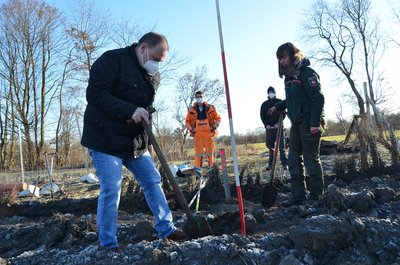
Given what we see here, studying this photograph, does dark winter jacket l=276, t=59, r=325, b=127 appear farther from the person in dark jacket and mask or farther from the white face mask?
the white face mask

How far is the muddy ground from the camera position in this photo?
267 centimetres

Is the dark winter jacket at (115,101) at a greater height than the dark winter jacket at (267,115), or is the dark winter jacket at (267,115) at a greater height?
the dark winter jacket at (267,115)

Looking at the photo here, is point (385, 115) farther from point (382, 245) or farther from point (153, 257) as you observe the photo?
point (153, 257)

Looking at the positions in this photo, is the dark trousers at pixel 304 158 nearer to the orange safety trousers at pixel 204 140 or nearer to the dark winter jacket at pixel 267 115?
the orange safety trousers at pixel 204 140

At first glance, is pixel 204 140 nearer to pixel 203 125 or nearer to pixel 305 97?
pixel 203 125

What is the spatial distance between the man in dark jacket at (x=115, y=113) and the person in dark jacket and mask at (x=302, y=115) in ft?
6.75

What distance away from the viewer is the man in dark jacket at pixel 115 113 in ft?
9.76

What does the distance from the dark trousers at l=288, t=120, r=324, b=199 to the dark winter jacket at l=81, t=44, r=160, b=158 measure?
7.80 feet

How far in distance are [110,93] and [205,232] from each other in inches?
56.1

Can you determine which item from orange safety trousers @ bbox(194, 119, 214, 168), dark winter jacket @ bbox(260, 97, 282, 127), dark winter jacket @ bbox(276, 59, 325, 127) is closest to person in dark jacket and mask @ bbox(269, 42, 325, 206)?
dark winter jacket @ bbox(276, 59, 325, 127)

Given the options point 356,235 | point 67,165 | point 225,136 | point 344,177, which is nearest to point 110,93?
point 356,235

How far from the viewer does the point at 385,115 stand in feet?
26.7

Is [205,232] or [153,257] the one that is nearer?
[153,257]

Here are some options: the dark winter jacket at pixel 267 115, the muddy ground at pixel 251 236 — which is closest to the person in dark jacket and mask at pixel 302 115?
the muddy ground at pixel 251 236
